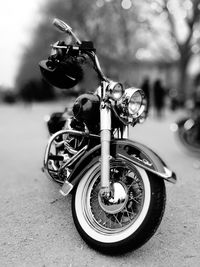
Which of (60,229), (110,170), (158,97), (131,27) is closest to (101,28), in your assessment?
(131,27)

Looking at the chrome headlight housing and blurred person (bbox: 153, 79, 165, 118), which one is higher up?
the chrome headlight housing

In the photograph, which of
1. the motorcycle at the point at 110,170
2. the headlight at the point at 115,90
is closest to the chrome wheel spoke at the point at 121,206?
the motorcycle at the point at 110,170

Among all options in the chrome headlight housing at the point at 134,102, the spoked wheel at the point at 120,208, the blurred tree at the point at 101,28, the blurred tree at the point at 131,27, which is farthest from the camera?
the blurred tree at the point at 101,28

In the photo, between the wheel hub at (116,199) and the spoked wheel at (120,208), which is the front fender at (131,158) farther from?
the wheel hub at (116,199)

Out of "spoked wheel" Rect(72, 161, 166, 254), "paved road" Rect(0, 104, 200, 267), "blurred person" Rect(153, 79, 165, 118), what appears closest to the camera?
"spoked wheel" Rect(72, 161, 166, 254)

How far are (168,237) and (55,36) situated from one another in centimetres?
3050

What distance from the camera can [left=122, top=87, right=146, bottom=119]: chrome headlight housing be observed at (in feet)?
10.1

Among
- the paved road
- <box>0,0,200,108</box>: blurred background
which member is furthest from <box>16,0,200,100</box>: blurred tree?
the paved road

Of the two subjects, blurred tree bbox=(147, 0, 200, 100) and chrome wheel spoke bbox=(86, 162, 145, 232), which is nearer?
chrome wheel spoke bbox=(86, 162, 145, 232)

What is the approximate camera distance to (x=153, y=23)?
2203 centimetres

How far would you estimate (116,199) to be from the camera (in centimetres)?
311

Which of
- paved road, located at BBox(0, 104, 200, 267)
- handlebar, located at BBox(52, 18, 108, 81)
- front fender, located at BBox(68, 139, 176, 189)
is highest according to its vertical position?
handlebar, located at BBox(52, 18, 108, 81)

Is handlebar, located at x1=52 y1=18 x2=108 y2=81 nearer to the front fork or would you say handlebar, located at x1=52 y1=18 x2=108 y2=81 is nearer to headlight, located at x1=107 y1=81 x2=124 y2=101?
headlight, located at x1=107 y1=81 x2=124 y2=101

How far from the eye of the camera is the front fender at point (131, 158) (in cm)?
288
